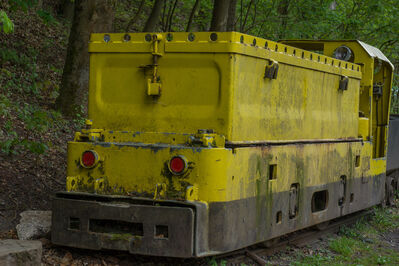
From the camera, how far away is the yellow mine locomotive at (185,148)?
557cm

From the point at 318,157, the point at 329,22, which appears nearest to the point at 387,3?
the point at 329,22

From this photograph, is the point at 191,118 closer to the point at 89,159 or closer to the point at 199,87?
the point at 199,87

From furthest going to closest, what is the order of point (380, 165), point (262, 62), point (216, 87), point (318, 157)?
point (380, 165) < point (318, 157) < point (262, 62) < point (216, 87)

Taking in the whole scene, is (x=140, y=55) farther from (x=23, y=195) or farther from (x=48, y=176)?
(x=48, y=176)

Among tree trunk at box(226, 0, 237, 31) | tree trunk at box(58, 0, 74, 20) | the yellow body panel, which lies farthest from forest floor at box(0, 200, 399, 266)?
tree trunk at box(58, 0, 74, 20)

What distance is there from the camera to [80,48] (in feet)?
36.2

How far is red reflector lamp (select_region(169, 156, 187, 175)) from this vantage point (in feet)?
18.3

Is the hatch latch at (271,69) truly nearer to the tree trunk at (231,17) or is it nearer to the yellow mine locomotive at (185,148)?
the yellow mine locomotive at (185,148)

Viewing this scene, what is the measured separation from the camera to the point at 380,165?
10.0 metres

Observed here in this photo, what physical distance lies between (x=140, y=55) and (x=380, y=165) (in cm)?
552

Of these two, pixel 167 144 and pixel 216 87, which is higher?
pixel 216 87

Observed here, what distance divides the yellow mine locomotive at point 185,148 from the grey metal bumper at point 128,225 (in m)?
0.01

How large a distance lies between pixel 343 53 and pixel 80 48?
4.81 meters

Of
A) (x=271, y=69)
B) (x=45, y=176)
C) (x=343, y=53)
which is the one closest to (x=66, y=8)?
(x=45, y=176)
